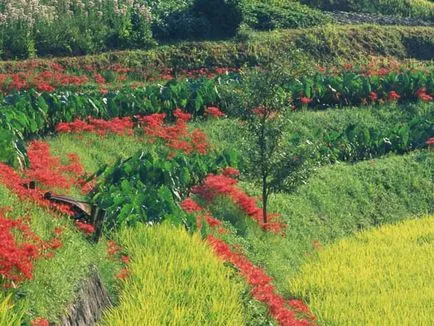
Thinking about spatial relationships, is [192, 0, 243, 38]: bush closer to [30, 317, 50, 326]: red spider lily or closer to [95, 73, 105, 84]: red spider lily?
[95, 73, 105, 84]: red spider lily

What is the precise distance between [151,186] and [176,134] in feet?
21.0

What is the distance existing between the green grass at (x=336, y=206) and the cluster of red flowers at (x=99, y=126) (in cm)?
393

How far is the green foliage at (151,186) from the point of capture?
56.6 feet

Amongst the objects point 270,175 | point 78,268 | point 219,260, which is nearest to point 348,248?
point 270,175

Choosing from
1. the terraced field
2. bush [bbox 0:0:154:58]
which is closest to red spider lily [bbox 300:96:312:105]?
the terraced field

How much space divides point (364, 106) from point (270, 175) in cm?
1065

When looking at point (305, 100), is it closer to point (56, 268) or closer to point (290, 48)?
point (290, 48)

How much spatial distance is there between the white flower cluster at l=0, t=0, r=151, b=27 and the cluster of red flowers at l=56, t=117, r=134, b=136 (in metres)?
8.22

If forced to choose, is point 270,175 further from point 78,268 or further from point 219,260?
point 78,268

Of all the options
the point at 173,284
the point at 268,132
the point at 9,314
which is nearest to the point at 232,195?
the point at 268,132

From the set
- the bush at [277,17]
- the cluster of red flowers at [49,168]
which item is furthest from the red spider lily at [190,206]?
the bush at [277,17]

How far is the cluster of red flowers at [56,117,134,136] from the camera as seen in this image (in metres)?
24.0

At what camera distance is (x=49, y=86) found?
28000mm

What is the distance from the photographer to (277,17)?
39438 millimetres
